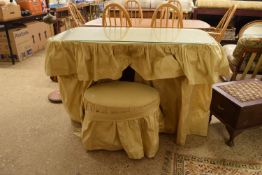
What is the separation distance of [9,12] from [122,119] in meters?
2.68

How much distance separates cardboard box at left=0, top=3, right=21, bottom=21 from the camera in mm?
2967

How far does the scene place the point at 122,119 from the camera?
137 cm

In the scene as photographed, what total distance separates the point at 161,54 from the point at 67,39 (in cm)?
60

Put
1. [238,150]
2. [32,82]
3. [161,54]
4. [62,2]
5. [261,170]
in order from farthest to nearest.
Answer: [62,2] → [32,82] → [238,150] → [261,170] → [161,54]

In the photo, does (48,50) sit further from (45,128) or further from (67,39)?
(45,128)

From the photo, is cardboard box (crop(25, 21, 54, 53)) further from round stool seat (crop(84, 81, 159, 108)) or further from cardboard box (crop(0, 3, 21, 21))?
round stool seat (crop(84, 81, 159, 108))

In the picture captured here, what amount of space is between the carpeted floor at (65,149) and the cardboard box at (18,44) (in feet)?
4.61

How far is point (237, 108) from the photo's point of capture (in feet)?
4.85

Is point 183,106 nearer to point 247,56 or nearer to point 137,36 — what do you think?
point 137,36

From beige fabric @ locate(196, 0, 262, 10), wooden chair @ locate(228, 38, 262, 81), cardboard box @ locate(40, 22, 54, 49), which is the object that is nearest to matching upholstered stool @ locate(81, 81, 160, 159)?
wooden chair @ locate(228, 38, 262, 81)

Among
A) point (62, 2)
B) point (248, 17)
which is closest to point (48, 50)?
point (62, 2)

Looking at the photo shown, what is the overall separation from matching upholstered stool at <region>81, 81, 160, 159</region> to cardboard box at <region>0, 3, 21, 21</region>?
228cm

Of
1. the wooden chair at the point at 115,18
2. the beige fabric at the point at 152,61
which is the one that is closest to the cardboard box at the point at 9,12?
the wooden chair at the point at 115,18

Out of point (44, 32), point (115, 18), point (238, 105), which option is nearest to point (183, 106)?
point (238, 105)
